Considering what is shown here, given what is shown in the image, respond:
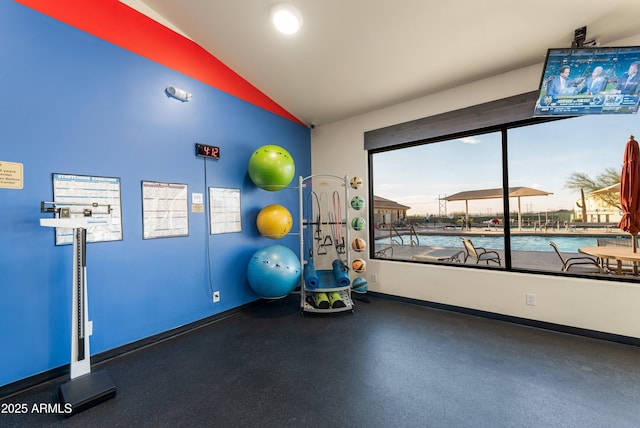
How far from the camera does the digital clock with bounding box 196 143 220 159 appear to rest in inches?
118

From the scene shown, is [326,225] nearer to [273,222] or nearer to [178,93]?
[273,222]

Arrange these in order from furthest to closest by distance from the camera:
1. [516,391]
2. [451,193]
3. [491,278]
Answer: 1. [451,193]
2. [491,278]
3. [516,391]

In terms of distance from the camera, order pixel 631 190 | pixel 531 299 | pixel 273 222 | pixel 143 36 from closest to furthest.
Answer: pixel 631 190 → pixel 143 36 → pixel 531 299 → pixel 273 222

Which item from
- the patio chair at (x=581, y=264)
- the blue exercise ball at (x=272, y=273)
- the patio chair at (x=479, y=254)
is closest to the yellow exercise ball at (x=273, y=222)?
the blue exercise ball at (x=272, y=273)

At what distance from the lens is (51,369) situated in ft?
6.65

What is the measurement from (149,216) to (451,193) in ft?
12.5

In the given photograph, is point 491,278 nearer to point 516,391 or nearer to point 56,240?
point 516,391

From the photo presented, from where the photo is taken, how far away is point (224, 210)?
3.27 meters

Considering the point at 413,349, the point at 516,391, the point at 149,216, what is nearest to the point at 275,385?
the point at 413,349

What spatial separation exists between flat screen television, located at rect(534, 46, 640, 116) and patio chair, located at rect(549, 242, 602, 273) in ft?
4.94

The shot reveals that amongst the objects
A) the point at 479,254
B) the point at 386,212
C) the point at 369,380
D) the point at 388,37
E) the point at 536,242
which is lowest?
the point at 369,380

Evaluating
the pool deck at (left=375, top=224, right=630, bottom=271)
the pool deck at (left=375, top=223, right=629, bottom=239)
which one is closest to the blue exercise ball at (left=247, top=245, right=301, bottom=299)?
the pool deck at (left=375, top=224, right=630, bottom=271)

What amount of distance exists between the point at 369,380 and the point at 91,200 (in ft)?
9.25

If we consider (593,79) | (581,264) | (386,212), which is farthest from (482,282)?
(593,79)
